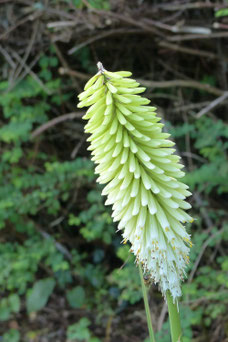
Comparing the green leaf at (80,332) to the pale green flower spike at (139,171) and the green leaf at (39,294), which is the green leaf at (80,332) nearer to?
the green leaf at (39,294)

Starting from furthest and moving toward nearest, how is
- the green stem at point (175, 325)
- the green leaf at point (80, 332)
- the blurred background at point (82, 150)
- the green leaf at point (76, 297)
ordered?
1. the green leaf at point (76, 297)
2. the blurred background at point (82, 150)
3. the green leaf at point (80, 332)
4. the green stem at point (175, 325)

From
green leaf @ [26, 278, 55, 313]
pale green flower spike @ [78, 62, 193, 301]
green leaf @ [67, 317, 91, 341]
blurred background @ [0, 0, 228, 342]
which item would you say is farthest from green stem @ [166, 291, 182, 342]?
green leaf @ [26, 278, 55, 313]

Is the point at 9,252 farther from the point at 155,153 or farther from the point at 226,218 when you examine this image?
the point at 155,153

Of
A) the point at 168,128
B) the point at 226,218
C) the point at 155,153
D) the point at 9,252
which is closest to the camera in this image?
the point at 155,153

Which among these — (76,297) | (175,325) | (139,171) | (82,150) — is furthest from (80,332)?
(139,171)

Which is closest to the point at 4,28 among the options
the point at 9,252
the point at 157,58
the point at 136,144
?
the point at 157,58

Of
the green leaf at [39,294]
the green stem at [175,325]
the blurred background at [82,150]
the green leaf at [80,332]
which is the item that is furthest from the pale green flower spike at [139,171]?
the green leaf at [39,294]

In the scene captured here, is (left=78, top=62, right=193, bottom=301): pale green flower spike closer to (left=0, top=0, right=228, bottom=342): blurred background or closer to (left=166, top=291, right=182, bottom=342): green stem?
(left=166, top=291, right=182, bottom=342): green stem
